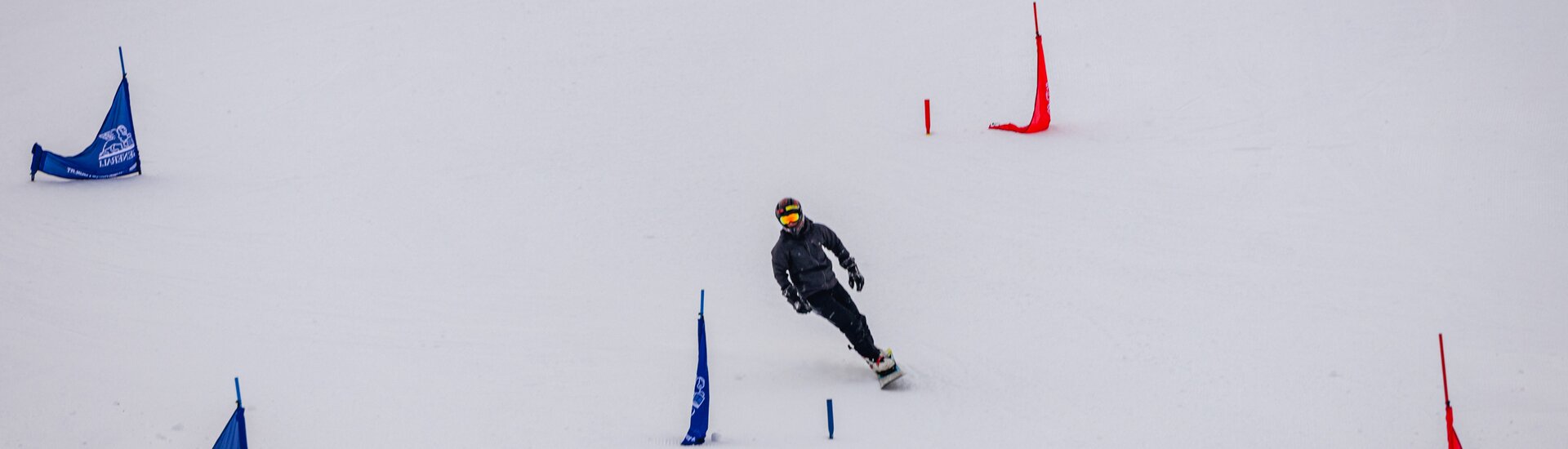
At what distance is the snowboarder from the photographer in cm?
767

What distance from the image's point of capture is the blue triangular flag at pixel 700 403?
6844mm

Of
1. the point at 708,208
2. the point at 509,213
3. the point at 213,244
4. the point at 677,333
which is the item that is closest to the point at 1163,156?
the point at 708,208

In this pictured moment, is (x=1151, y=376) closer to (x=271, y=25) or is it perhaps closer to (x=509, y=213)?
(x=509, y=213)

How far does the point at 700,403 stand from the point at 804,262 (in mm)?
1154

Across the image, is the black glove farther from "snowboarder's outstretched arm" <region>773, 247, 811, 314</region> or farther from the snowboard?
the snowboard

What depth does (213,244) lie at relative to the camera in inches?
428

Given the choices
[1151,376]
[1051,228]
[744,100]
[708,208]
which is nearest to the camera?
[1151,376]

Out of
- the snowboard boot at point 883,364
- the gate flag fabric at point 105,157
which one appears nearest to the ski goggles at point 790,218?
the snowboard boot at point 883,364

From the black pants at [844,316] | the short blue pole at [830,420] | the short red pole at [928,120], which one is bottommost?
the short blue pole at [830,420]

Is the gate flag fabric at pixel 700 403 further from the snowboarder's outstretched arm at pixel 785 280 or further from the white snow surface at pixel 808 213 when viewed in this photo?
the snowboarder's outstretched arm at pixel 785 280

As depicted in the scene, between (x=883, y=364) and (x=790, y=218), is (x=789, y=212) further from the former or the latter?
(x=883, y=364)

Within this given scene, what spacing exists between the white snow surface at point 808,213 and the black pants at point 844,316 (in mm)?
321

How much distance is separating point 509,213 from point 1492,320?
7.87 m

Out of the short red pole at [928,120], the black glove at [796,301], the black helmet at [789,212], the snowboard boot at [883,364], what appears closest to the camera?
the black helmet at [789,212]
